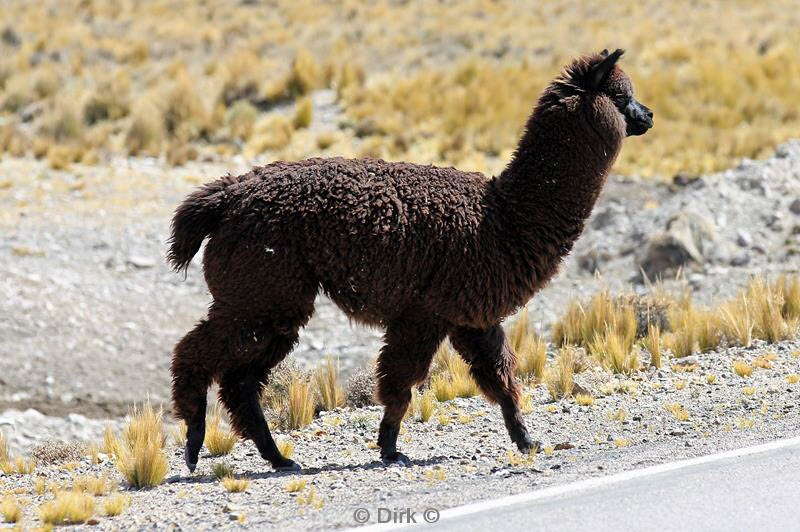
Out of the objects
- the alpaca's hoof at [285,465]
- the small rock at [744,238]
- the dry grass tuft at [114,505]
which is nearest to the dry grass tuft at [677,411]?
the alpaca's hoof at [285,465]

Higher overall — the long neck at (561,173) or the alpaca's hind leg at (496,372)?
the long neck at (561,173)

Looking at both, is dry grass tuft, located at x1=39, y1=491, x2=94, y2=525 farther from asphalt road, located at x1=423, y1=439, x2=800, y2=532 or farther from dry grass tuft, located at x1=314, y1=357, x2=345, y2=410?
dry grass tuft, located at x1=314, y1=357, x2=345, y2=410

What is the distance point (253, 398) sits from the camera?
6660 millimetres

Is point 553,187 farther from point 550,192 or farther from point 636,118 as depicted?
point 636,118

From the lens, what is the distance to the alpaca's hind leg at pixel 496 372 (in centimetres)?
668

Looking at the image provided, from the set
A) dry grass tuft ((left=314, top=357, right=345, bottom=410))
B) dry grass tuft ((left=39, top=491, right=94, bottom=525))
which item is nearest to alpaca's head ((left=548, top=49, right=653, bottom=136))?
dry grass tuft ((left=314, top=357, right=345, bottom=410))

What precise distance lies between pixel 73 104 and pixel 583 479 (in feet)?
58.0

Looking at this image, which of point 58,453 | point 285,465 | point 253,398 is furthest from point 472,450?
point 58,453

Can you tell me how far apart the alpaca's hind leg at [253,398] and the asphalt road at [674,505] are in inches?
70.4

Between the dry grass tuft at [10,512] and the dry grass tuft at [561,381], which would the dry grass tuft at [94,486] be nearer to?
the dry grass tuft at [10,512]

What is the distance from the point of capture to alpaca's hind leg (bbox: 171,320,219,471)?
6512mm

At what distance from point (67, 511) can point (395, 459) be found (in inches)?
75.0

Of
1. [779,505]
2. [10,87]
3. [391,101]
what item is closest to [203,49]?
[10,87]

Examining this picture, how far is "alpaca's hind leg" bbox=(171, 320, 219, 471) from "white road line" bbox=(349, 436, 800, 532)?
1.87 meters
